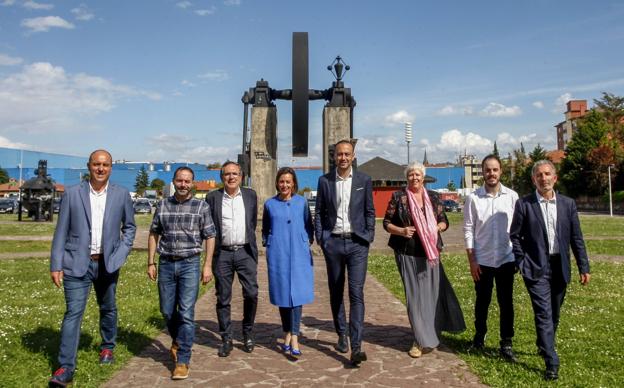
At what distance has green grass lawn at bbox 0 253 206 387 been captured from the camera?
452 cm

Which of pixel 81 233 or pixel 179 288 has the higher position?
pixel 81 233

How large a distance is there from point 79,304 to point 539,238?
3873 mm

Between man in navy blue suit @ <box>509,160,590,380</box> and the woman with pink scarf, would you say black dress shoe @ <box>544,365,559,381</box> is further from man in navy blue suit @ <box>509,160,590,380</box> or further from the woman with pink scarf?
the woman with pink scarf

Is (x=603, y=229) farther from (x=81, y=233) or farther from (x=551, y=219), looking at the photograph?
(x=81, y=233)

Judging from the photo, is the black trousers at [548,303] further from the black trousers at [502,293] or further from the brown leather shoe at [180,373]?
the brown leather shoe at [180,373]

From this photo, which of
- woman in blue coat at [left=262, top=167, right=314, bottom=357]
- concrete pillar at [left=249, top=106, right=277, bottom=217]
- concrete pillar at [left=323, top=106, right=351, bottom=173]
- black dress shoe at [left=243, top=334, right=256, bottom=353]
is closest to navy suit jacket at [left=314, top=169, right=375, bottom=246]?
woman in blue coat at [left=262, top=167, right=314, bottom=357]

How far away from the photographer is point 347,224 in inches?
195

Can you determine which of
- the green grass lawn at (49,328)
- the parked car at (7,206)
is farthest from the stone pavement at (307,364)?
the parked car at (7,206)

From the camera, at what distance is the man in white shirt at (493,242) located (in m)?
4.93

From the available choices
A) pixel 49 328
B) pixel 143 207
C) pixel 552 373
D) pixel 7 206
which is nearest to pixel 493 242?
pixel 552 373

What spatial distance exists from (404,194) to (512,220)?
3.30ft

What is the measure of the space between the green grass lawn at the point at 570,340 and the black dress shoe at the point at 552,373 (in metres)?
0.06

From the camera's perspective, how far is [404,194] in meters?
5.09

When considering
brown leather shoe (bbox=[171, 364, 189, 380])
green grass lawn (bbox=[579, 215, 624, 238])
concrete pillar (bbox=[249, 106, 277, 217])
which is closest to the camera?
brown leather shoe (bbox=[171, 364, 189, 380])
